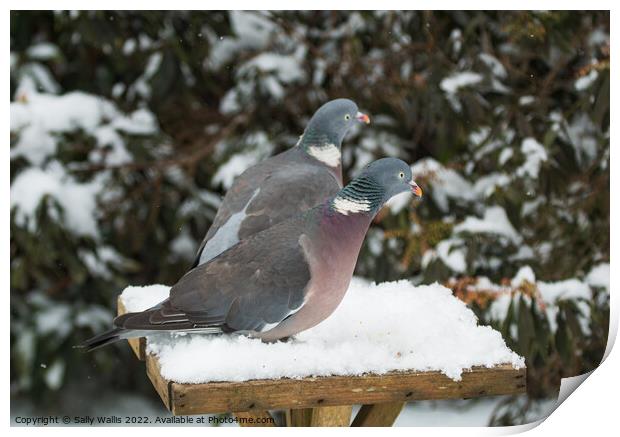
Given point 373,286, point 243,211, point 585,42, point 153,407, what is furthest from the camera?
point 153,407

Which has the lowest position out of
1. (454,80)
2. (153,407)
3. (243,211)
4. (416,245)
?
(153,407)

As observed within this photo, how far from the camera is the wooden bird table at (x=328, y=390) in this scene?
1.55 m

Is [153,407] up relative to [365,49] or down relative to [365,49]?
down

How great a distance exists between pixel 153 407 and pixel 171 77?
1.05 meters

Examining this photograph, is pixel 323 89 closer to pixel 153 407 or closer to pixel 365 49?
pixel 365 49

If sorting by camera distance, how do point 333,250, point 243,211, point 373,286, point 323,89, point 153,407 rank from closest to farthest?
1. point 333,250
2. point 243,211
3. point 373,286
4. point 153,407
5. point 323,89

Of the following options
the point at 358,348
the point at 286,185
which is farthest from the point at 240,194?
the point at 358,348

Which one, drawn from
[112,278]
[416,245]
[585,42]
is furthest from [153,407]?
[585,42]

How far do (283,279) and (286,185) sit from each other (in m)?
0.34

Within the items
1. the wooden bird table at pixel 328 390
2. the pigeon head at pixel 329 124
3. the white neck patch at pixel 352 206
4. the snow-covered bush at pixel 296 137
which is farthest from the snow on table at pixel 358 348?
the snow-covered bush at pixel 296 137

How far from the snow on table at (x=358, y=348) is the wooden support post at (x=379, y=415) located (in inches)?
6.9

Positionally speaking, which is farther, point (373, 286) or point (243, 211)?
point (373, 286)

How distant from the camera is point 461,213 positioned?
3068 millimetres

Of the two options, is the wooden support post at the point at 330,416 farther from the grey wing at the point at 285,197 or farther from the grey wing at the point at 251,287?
the grey wing at the point at 285,197
